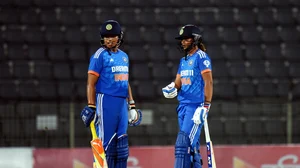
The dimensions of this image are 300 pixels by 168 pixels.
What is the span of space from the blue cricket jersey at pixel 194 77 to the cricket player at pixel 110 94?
0.74 metres

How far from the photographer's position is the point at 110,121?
26.0 ft

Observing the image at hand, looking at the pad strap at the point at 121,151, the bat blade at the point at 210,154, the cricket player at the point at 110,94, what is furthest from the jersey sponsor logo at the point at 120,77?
the bat blade at the point at 210,154

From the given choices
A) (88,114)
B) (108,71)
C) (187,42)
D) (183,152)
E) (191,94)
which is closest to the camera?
(88,114)

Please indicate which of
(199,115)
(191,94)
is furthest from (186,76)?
(199,115)

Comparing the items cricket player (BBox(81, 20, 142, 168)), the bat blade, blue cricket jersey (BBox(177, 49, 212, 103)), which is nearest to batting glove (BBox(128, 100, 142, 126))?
cricket player (BBox(81, 20, 142, 168))

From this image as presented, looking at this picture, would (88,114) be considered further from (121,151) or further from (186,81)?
(186,81)

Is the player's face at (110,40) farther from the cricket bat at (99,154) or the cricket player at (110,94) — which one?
the cricket bat at (99,154)

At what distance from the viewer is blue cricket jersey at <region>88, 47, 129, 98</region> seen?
25.9 feet

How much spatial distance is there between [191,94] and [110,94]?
3.10 ft

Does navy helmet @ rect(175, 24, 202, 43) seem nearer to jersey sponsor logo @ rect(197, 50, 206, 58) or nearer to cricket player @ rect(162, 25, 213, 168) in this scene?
cricket player @ rect(162, 25, 213, 168)

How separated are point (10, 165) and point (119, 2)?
5712 millimetres

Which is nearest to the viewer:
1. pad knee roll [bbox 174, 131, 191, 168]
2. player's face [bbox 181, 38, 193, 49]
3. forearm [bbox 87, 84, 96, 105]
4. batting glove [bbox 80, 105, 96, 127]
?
batting glove [bbox 80, 105, 96, 127]

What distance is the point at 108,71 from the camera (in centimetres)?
794

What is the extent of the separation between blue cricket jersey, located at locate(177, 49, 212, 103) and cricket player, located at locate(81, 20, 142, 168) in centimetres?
74
